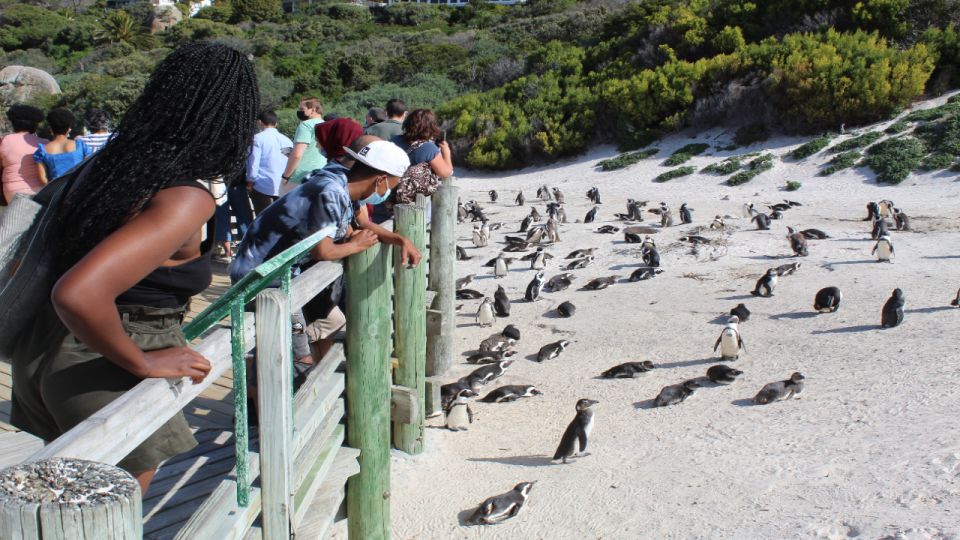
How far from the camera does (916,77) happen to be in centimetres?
1706

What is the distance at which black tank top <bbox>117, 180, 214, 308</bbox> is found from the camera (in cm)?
235

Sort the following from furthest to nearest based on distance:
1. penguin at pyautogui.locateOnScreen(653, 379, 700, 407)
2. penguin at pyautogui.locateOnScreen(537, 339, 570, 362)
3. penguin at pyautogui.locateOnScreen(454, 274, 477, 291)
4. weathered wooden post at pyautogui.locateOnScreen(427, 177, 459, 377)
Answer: penguin at pyautogui.locateOnScreen(454, 274, 477, 291) → penguin at pyautogui.locateOnScreen(537, 339, 570, 362) → weathered wooden post at pyautogui.locateOnScreen(427, 177, 459, 377) → penguin at pyautogui.locateOnScreen(653, 379, 700, 407)

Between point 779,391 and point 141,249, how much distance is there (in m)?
5.57

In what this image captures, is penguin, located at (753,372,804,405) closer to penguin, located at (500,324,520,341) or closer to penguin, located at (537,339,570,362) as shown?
penguin, located at (537,339,570,362)

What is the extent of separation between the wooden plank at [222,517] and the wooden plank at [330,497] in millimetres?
911

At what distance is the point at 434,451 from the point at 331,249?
9.17 feet

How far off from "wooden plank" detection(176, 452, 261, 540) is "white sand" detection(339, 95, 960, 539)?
8.65ft

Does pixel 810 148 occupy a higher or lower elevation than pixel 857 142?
lower

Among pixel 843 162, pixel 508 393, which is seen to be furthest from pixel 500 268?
pixel 843 162

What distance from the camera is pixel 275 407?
2.65 m

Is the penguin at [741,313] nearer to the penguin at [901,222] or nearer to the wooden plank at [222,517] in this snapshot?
the penguin at [901,222]

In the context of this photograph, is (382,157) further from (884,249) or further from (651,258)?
(884,249)

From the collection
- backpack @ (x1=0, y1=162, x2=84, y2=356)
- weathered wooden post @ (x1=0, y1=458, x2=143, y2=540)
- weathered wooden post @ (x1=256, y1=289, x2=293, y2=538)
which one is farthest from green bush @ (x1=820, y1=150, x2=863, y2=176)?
weathered wooden post @ (x1=0, y1=458, x2=143, y2=540)

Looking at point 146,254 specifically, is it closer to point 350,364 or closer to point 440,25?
point 350,364
